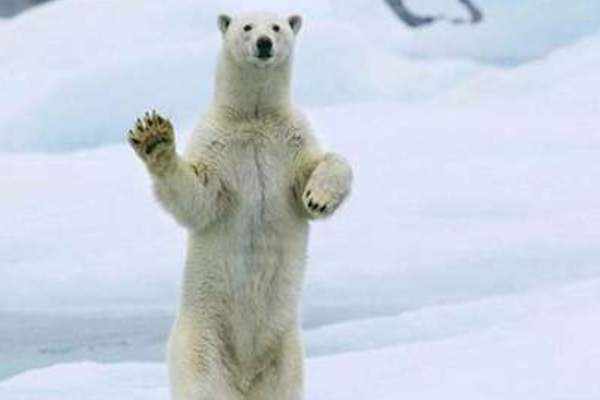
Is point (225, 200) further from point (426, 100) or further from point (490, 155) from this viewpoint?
point (426, 100)

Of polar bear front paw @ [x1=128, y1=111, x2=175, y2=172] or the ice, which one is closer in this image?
polar bear front paw @ [x1=128, y1=111, x2=175, y2=172]

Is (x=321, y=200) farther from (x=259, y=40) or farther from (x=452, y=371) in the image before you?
(x=452, y=371)

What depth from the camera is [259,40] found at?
4.46 metres

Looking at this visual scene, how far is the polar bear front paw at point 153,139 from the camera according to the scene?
4.20 meters

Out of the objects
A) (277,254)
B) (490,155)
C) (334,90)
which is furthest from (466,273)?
(277,254)

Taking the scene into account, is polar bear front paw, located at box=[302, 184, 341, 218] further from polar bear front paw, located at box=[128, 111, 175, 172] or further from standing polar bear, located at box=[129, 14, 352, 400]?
polar bear front paw, located at box=[128, 111, 175, 172]

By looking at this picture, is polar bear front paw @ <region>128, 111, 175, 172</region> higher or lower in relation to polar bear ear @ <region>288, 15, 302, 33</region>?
lower

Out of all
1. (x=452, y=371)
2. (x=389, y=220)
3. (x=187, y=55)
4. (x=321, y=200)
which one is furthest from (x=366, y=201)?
(x=321, y=200)

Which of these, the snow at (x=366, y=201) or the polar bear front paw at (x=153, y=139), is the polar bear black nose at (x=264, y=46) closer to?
the polar bear front paw at (x=153, y=139)

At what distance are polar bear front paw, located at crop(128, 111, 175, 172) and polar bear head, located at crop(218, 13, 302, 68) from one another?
37cm

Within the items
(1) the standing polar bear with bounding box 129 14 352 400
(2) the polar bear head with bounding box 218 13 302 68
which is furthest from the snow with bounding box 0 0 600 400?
(2) the polar bear head with bounding box 218 13 302 68

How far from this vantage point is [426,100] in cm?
1150

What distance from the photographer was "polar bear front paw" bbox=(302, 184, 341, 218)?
13.9 feet

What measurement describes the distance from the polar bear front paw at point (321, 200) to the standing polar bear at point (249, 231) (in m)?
0.21
